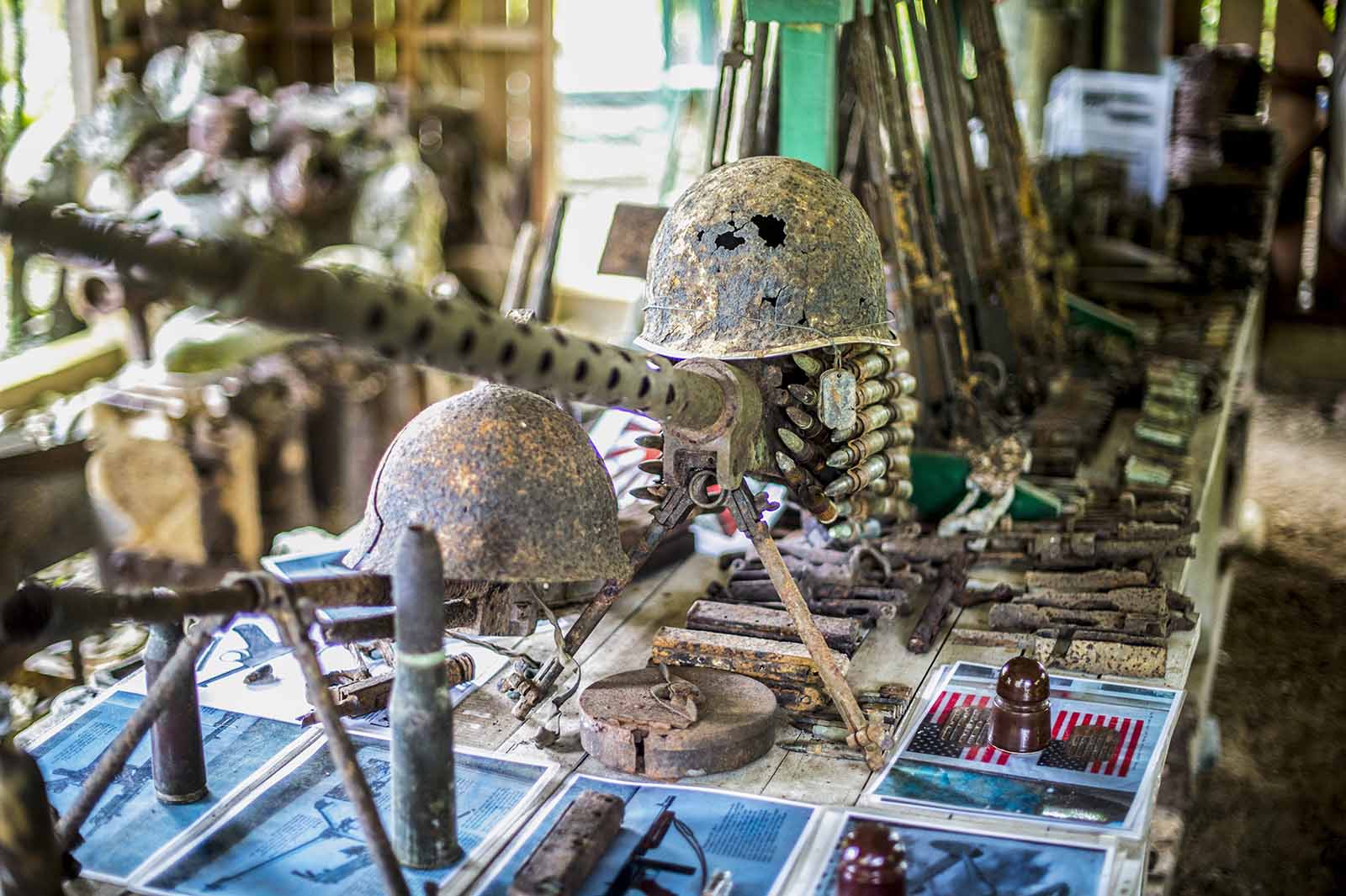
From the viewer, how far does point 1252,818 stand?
19.7ft

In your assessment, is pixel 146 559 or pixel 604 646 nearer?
pixel 604 646

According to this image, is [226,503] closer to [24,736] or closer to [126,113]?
[126,113]

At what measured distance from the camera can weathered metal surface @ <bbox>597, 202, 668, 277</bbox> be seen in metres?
5.87

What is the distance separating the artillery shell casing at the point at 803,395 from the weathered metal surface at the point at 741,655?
0.68 m

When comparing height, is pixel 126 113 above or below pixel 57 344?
above

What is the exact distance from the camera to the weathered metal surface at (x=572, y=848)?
9.57 ft

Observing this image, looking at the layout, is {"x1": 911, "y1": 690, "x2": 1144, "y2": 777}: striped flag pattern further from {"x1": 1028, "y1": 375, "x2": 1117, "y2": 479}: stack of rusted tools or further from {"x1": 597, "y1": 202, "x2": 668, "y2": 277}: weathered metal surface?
{"x1": 597, "y1": 202, "x2": 668, "y2": 277}: weathered metal surface

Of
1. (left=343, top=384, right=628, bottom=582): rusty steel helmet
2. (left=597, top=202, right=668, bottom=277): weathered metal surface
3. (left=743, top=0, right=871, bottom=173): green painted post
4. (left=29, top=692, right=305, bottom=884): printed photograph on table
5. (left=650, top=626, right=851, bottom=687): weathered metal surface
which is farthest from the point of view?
(left=597, top=202, right=668, bottom=277): weathered metal surface

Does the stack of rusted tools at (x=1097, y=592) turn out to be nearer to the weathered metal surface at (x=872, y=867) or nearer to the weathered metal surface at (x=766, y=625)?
the weathered metal surface at (x=766, y=625)

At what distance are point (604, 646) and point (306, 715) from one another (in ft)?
3.20

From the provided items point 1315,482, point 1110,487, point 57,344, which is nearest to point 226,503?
point 57,344

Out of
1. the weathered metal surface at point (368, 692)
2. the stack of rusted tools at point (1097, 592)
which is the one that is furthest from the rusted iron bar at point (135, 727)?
the stack of rusted tools at point (1097, 592)

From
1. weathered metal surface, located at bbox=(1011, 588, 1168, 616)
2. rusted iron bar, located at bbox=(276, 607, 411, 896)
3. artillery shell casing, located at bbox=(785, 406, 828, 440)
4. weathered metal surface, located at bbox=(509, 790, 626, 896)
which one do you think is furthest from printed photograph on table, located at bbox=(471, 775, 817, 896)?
weathered metal surface, located at bbox=(1011, 588, 1168, 616)

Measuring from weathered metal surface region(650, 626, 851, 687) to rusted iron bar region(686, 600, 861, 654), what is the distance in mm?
70
